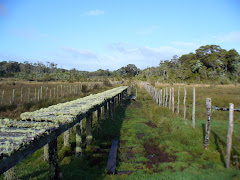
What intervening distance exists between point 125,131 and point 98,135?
1.29 m

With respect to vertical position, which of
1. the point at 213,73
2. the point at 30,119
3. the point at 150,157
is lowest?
Answer: the point at 150,157

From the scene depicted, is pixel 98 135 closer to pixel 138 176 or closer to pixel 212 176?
pixel 138 176

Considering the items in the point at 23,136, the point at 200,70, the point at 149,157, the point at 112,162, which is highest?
the point at 200,70

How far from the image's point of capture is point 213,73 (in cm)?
5197

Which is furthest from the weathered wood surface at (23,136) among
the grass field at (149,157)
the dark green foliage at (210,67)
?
the dark green foliage at (210,67)

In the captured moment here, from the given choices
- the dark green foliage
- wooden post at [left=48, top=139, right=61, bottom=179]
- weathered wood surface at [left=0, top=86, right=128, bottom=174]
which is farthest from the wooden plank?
the dark green foliage

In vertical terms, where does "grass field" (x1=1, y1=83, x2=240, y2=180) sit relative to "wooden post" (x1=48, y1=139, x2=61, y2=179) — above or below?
below

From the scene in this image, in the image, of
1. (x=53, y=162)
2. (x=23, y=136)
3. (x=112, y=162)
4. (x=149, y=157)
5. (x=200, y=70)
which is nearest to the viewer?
(x=23, y=136)

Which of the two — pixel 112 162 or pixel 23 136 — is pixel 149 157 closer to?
pixel 112 162

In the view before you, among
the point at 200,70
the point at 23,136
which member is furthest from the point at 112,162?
the point at 200,70

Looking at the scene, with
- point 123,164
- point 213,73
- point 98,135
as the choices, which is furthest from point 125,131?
point 213,73

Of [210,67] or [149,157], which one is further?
[210,67]

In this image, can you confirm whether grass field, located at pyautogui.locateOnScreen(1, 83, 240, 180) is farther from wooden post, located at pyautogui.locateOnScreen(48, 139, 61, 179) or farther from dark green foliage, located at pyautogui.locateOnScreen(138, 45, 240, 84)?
dark green foliage, located at pyautogui.locateOnScreen(138, 45, 240, 84)

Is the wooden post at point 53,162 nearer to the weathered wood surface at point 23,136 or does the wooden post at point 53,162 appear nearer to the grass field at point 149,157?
the weathered wood surface at point 23,136
